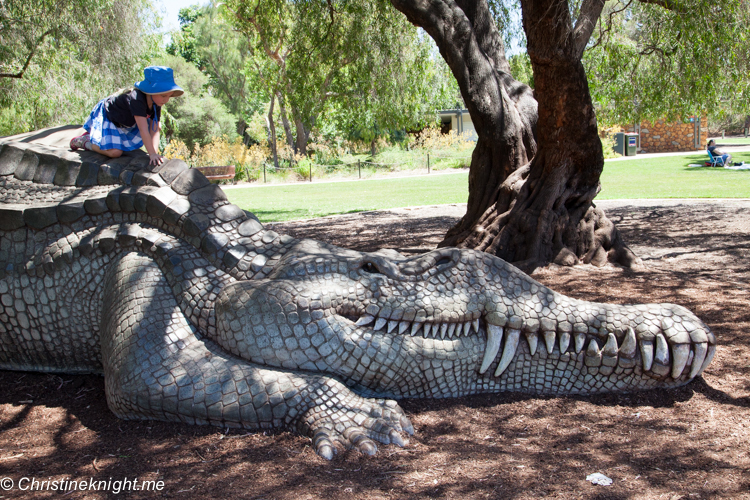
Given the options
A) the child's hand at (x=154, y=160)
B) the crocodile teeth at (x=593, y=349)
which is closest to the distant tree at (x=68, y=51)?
the child's hand at (x=154, y=160)

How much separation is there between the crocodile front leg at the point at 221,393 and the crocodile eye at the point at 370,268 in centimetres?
67

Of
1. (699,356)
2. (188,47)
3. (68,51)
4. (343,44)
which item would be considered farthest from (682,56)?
(188,47)

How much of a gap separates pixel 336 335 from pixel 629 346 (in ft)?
5.15

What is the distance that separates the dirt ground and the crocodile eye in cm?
77

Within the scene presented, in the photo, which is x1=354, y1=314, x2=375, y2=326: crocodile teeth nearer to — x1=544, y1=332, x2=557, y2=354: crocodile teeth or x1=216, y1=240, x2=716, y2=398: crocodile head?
x1=216, y1=240, x2=716, y2=398: crocodile head

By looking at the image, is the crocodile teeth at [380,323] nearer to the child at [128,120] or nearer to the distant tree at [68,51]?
the child at [128,120]

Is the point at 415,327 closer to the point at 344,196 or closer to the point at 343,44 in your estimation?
the point at 343,44

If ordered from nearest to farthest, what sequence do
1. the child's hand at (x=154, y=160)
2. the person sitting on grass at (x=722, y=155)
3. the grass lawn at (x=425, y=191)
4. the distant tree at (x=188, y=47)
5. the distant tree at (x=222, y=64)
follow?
the child's hand at (x=154, y=160) < the grass lawn at (x=425, y=191) < the person sitting on grass at (x=722, y=155) < the distant tree at (x=222, y=64) < the distant tree at (x=188, y=47)

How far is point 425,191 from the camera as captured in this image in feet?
60.0

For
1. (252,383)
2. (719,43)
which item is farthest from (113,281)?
(719,43)

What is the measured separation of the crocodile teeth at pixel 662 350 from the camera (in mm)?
2951

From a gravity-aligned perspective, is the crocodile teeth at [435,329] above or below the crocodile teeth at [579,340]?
above

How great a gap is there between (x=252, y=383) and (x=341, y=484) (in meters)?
0.79

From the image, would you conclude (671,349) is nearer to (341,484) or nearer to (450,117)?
(341,484)
